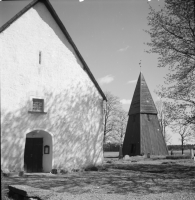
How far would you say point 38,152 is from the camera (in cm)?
1561

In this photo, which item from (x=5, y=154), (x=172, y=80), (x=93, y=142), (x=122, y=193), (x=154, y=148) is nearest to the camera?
(x=122, y=193)

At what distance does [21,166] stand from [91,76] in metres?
7.55

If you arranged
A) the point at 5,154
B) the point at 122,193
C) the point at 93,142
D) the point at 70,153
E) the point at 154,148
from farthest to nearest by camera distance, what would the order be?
the point at 154,148 → the point at 93,142 → the point at 70,153 → the point at 5,154 → the point at 122,193

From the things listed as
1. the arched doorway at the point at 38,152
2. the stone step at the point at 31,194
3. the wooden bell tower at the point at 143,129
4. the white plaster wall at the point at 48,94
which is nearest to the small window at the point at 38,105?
the white plaster wall at the point at 48,94

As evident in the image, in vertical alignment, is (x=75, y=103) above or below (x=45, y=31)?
below

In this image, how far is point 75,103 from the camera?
16.0 meters

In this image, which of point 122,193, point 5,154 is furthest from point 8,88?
point 122,193

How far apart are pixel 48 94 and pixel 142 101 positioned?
22489mm

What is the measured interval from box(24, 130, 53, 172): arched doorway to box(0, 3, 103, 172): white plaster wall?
55cm

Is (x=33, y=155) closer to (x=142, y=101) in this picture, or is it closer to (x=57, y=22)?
(x=57, y=22)

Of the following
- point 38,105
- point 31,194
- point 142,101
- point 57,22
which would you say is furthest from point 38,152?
point 142,101

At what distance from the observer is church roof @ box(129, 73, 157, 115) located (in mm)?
Result: 34938

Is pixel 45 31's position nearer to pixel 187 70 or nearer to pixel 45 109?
pixel 45 109

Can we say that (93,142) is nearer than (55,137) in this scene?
No
